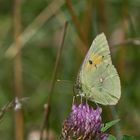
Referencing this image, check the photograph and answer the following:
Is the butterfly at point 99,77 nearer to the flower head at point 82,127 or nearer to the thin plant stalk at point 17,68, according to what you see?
the flower head at point 82,127

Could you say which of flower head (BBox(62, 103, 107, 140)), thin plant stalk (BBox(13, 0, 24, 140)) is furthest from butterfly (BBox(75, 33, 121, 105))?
thin plant stalk (BBox(13, 0, 24, 140))

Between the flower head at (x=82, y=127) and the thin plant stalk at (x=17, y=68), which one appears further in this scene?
the thin plant stalk at (x=17, y=68)

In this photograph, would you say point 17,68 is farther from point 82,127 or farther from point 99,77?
point 82,127

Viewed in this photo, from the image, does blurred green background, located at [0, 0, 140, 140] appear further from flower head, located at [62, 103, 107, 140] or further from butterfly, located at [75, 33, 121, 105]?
flower head, located at [62, 103, 107, 140]

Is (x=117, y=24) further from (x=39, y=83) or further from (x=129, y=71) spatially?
(x=39, y=83)

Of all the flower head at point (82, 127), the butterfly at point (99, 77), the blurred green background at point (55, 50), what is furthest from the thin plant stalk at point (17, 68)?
the flower head at point (82, 127)

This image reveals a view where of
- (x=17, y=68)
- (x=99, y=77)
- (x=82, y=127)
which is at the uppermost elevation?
(x=17, y=68)

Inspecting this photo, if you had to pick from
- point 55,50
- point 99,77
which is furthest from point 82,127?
point 55,50

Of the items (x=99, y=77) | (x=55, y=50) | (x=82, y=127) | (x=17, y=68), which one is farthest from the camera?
(x=55, y=50)

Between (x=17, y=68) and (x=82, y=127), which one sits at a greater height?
(x=17, y=68)
